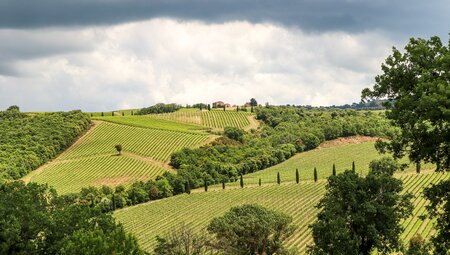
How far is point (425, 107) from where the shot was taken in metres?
20.4

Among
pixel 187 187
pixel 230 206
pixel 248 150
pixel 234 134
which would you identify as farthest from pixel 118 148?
pixel 230 206

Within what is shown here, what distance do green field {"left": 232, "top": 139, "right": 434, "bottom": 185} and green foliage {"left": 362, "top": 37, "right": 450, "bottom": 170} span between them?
101m

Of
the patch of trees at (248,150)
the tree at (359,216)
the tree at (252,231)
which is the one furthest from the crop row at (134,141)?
the tree at (359,216)

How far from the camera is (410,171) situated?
385ft

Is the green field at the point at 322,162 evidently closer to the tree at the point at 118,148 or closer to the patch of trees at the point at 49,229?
the tree at the point at 118,148

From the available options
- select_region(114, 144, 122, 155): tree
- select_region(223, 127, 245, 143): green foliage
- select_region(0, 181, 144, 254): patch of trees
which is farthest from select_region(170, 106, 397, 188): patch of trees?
select_region(0, 181, 144, 254): patch of trees

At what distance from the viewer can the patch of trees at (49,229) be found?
3394 cm

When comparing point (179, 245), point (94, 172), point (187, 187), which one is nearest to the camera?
point (179, 245)

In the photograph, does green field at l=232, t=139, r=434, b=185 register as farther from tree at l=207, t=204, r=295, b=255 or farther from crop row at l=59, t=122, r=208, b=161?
tree at l=207, t=204, r=295, b=255

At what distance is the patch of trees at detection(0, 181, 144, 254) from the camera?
33.9 metres

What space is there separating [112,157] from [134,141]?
591 inches

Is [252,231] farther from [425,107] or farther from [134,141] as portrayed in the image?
[134,141]

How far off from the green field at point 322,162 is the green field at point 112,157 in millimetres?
29397

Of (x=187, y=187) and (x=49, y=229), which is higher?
(x=49, y=229)
